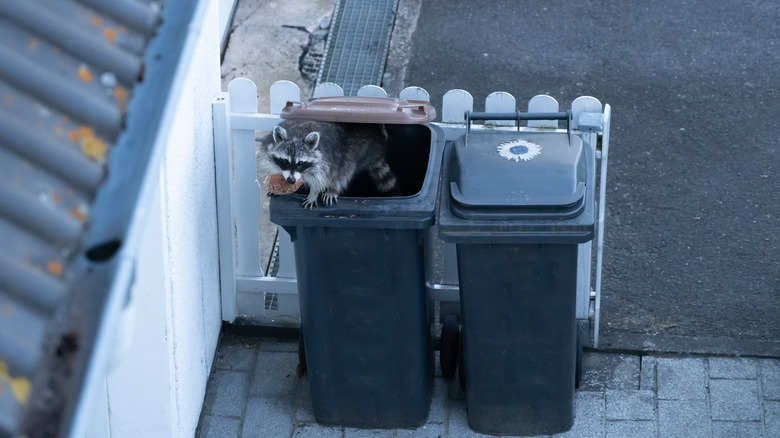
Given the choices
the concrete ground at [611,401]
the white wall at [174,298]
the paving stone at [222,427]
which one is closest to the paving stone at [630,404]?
the concrete ground at [611,401]

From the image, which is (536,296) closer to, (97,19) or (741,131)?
(97,19)

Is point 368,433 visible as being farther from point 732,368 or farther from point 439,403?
point 732,368

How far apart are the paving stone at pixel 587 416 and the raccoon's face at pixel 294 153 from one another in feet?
4.73

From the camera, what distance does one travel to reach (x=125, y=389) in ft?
13.3

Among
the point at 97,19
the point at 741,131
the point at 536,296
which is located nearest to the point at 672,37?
the point at 741,131

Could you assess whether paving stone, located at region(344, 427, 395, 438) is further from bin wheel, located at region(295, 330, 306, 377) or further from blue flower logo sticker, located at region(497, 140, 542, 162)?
blue flower logo sticker, located at region(497, 140, 542, 162)

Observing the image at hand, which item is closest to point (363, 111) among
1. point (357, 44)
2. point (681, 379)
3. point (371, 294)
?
point (371, 294)

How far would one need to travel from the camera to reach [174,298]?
13.3ft

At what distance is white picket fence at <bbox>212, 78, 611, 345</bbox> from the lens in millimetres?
4633

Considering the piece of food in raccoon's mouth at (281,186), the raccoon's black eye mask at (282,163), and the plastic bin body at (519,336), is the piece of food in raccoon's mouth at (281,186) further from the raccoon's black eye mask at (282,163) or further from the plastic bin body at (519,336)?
the plastic bin body at (519,336)

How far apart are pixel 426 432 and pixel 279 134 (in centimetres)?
155

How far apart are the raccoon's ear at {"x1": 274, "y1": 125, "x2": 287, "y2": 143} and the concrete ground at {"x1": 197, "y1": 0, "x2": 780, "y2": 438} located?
128 cm

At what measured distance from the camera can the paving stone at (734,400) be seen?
14.8 ft

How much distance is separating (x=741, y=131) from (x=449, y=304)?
2793 mm
